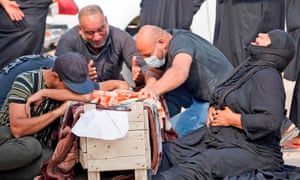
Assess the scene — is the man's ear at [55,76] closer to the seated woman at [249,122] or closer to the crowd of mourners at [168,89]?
the crowd of mourners at [168,89]

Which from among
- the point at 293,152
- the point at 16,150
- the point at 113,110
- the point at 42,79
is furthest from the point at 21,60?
the point at 293,152

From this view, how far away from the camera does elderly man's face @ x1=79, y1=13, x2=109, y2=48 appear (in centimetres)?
535

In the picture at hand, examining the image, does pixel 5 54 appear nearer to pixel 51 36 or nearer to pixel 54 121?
pixel 54 121

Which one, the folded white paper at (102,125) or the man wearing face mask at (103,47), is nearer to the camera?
the folded white paper at (102,125)

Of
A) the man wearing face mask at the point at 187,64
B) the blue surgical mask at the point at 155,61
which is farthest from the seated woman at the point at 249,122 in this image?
the blue surgical mask at the point at 155,61

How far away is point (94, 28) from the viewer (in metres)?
5.36

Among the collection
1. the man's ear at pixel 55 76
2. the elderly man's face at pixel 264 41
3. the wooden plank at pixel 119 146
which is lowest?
the wooden plank at pixel 119 146

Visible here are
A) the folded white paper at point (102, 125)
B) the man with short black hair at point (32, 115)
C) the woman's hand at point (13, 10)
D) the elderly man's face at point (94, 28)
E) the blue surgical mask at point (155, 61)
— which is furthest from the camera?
the woman's hand at point (13, 10)

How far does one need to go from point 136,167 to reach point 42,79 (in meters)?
0.95

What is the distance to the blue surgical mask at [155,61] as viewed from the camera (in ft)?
16.3

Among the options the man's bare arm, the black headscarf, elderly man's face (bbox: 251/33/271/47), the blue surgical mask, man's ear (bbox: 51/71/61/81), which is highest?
elderly man's face (bbox: 251/33/271/47)

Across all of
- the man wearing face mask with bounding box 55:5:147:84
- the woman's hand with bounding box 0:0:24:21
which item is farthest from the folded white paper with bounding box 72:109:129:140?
the woman's hand with bounding box 0:0:24:21

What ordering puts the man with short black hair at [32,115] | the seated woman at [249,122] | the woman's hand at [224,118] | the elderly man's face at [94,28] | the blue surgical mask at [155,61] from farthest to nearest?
the elderly man's face at [94,28]
the blue surgical mask at [155,61]
the man with short black hair at [32,115]
the woman's hand at [224,118]
the seated woman at [249,122]

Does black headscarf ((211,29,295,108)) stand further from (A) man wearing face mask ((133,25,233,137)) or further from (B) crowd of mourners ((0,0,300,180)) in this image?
(A) man wearing face mask ((133,25,233,137))
